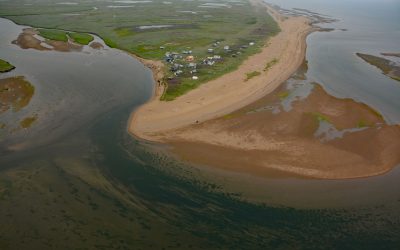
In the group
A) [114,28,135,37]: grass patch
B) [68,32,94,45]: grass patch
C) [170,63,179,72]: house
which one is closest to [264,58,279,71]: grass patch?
[170,63,179,72]: house

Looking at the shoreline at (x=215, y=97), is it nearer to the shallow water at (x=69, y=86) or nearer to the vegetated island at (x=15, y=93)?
the shallow water at (x=69, y=86)

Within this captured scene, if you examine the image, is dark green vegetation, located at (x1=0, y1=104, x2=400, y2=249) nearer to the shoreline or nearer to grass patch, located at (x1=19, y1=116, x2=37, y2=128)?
grass patch, located at (x1=19, y1=116, x2=37, y2=128)

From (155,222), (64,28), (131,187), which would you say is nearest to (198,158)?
(131,187)

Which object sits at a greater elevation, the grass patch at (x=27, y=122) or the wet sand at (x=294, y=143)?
the wet sand at (x=294, y=143)

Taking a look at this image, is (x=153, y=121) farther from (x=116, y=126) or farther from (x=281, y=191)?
(x=281, y=191)

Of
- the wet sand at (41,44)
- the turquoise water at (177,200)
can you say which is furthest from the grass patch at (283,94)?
the wet sand at (41,44)
